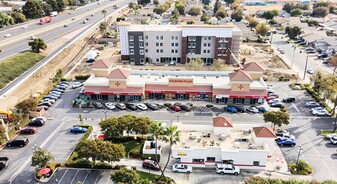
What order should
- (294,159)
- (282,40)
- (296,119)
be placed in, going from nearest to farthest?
(294,159)
(296,119)
(282,40)

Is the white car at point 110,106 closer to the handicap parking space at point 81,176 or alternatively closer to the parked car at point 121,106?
the parked car at point 121,106

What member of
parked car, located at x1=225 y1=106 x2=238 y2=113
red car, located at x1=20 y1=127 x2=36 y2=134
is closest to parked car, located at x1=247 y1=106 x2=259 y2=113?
parked car, located at x1=225 y1=106 x2=238 y2=113

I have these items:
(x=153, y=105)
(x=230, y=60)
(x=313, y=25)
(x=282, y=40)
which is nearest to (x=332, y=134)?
(x=153, y=105)

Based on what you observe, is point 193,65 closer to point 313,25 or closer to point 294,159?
point 294,159

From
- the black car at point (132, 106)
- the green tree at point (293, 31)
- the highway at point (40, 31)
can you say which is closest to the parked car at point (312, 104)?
the black car at point (132, 106)

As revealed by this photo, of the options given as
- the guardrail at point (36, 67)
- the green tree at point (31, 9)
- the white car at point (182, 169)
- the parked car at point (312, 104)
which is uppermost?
the green tree at point (31, 9)

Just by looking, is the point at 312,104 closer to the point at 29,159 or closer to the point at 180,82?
the point at 180,82

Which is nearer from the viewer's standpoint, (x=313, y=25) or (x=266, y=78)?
(x=266, y=78)
